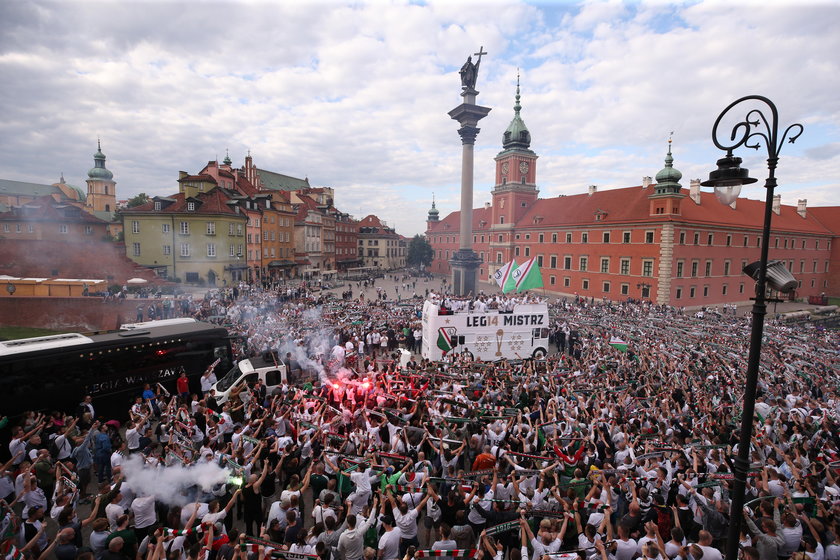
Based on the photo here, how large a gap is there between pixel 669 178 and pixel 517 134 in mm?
28878

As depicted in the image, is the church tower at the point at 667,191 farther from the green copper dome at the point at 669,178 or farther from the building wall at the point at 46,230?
the building wall at the point at 46,230

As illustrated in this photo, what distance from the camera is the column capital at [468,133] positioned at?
3716cm

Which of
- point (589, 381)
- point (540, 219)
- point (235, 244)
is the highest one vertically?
point (540, 219)

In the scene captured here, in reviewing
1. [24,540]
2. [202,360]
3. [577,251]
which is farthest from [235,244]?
[24,540]

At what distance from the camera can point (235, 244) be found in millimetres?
50938

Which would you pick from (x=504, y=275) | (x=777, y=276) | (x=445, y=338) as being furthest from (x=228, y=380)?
(x=504, y=275)

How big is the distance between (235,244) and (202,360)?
3972cm

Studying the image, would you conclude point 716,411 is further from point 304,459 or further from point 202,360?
point 202,360

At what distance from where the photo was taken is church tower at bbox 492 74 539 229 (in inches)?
2665

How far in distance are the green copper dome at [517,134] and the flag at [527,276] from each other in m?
49.4

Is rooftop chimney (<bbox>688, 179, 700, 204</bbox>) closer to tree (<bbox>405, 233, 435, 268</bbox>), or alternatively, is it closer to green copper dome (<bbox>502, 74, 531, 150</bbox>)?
green copper dome (<bbox>502, 74, 531, 150</bbox>)

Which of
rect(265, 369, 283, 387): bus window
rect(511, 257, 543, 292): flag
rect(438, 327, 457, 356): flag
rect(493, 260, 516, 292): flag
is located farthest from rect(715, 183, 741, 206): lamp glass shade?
rect(493, 260, 516, 292): flag

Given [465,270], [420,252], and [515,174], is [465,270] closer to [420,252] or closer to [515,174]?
[515,174]

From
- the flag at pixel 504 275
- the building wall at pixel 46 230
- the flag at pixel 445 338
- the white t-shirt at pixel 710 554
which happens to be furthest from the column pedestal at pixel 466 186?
the building wall at pixel 46 230
